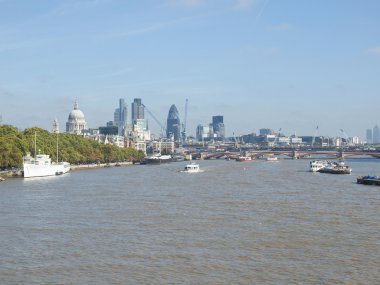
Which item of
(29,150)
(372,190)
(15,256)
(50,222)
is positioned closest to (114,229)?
(50,222)

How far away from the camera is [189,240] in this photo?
33.6 m

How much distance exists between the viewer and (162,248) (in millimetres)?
31438

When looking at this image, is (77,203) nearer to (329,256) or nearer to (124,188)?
(124,188)

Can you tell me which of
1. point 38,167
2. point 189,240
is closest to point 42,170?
point 38,167

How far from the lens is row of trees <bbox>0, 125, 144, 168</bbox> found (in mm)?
99312

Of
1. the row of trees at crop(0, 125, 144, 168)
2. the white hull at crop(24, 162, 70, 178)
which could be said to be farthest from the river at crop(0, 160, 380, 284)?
the row of trees at crop(0, 125, 144, 168)

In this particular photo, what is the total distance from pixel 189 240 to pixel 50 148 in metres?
95.2

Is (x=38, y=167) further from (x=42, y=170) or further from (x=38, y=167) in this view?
(x=42, y=170)

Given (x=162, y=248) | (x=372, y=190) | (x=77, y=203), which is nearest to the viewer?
(x=162, y=248)

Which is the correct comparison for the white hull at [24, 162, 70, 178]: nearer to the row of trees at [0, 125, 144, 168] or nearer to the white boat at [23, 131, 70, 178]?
the white boat at [23, 131, 70, 178]

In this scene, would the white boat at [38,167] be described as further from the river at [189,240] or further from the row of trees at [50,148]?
the river at [189,240]

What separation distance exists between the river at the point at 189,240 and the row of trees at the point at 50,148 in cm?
4396

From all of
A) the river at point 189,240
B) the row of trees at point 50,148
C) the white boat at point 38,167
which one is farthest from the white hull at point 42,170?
the river at point 189,240

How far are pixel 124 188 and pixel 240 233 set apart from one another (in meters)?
35.0
